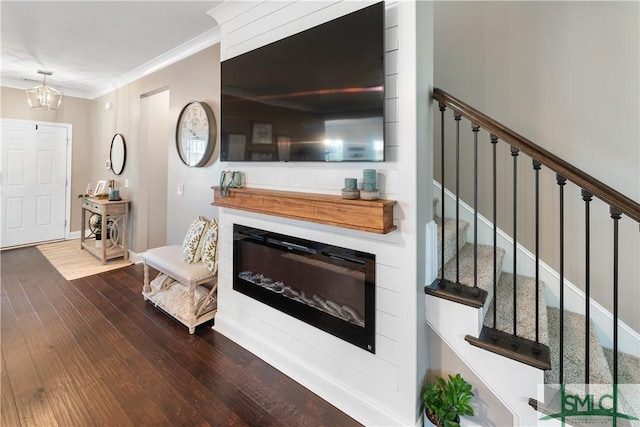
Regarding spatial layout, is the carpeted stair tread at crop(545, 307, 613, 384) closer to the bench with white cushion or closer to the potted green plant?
the potted green plant

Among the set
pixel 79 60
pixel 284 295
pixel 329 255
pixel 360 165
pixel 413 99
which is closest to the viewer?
pixel 413 99

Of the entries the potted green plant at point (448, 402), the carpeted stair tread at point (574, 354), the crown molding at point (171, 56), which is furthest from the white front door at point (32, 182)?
the carpeted stair tread at point (574, 354)

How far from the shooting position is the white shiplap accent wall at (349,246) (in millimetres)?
1536

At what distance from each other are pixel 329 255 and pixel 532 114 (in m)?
1.83

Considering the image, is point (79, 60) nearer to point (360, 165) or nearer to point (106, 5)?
point (106, 5)

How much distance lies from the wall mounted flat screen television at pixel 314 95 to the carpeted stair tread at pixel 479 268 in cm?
89

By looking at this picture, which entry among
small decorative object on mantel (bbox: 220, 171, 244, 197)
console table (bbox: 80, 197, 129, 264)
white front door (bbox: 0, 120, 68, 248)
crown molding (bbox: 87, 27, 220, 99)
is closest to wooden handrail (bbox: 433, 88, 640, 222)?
small decorative object on mantel (bbox: 220, 171, 244, 197)

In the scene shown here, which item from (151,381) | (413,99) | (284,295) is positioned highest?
(413,99)

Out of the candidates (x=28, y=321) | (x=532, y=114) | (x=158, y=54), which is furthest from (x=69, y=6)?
(x=532, y=114)

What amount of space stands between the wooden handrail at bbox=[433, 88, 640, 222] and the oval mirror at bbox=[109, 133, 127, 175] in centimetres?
466

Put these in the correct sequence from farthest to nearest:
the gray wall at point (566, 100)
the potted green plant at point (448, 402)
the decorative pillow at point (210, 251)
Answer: the decorative pillow at point (210, 251)
the gray wall at point (566, 100)
the potted green plant at point (448, 402)

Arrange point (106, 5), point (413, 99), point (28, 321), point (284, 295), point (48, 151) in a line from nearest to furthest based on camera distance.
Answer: point (413, 99) < point (284, 295) < point (106, 5) < point (28, 321) < point (48, 151)

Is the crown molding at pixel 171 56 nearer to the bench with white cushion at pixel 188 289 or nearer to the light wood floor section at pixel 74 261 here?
the bench with white cushion at pixel 188 289

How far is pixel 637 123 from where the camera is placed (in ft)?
6.11
